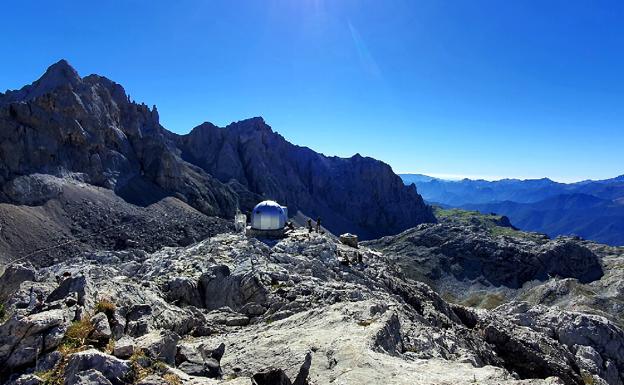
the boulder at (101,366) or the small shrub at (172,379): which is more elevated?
the boulder at (101,366)

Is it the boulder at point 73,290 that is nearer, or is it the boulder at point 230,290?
the boulder at point 73,290

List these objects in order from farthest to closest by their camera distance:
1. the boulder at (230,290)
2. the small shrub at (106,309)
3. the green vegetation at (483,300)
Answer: the green vegetation at (483,300) → the boulder at (230,290) → the small shrub at (106,309)

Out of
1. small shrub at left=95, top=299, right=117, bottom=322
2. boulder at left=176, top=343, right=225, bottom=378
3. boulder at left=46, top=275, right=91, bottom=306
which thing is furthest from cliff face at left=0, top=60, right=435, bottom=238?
boulder at left=176, top=343, right=225, bottom=378

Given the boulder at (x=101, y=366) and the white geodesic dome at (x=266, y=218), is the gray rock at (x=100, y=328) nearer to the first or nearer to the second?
the boulder at (x=101, y=366)

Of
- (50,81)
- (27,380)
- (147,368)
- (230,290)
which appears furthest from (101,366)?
(50,81)

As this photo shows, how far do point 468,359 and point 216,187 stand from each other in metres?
157

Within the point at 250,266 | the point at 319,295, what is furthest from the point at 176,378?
the point at 250,266

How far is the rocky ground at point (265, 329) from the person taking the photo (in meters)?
12.7

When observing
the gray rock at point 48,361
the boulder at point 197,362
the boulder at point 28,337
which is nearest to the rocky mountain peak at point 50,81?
the boulder at point 28,337

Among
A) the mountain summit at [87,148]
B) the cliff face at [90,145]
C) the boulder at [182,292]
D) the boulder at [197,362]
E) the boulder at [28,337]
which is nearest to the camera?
the boulder at [28,337]

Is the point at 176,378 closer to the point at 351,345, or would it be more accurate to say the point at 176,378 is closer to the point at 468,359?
the point at 351,345

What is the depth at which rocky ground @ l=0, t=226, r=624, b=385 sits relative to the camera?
12727 mm

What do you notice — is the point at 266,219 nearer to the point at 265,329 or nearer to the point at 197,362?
the point at 265,329

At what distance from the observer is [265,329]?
21.7 meters
